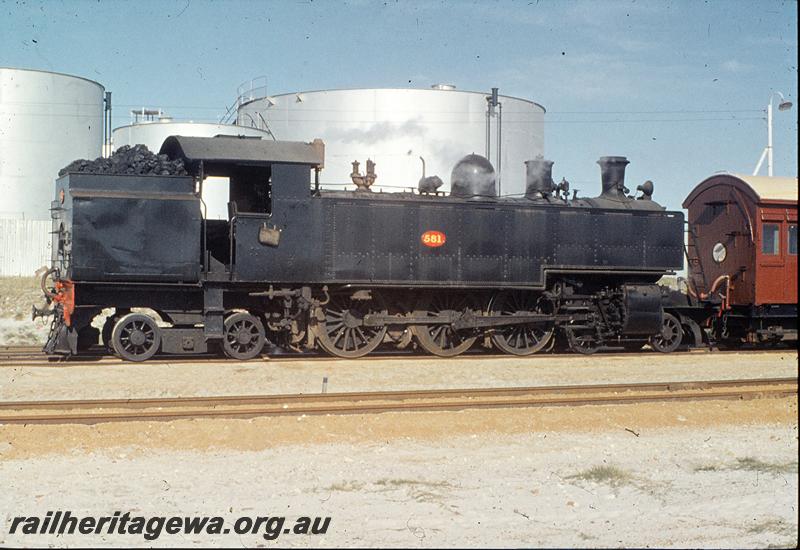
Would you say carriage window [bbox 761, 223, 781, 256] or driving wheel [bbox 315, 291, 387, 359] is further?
carriage window [bbox 761, 223, 781, 256]

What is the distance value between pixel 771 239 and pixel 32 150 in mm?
29935

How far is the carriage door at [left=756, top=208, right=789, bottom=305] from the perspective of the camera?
16.6 m

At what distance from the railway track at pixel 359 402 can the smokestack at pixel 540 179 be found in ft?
17.1

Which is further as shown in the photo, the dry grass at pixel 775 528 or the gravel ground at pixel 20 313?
the gravel ground at pixel 20 313

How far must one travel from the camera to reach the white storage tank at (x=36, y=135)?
3444cm

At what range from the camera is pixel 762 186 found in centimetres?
1708

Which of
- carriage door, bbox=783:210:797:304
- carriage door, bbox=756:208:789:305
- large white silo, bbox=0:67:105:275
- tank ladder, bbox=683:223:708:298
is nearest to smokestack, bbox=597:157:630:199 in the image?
tank ladder, bbox=683:223:708:298

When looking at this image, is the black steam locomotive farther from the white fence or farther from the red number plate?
the white fence

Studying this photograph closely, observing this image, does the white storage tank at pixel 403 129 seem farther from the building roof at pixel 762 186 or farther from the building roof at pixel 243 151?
the building roof at pixel 243 151

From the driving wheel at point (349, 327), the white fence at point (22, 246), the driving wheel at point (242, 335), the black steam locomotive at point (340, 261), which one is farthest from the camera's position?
the white fence at point (22, 246)

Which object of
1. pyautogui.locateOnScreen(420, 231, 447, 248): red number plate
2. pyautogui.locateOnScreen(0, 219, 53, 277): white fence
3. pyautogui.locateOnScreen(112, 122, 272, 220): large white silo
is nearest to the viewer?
pyautogui.locateOnScreen(420, 231, 447, 248): red number plate

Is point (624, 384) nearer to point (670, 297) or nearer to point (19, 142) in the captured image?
point (670, 297)

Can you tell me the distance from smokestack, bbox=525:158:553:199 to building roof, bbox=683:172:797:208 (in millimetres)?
4330

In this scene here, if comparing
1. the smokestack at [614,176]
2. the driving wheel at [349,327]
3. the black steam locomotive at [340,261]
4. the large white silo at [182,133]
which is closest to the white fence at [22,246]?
the large white silo at [182,133]
